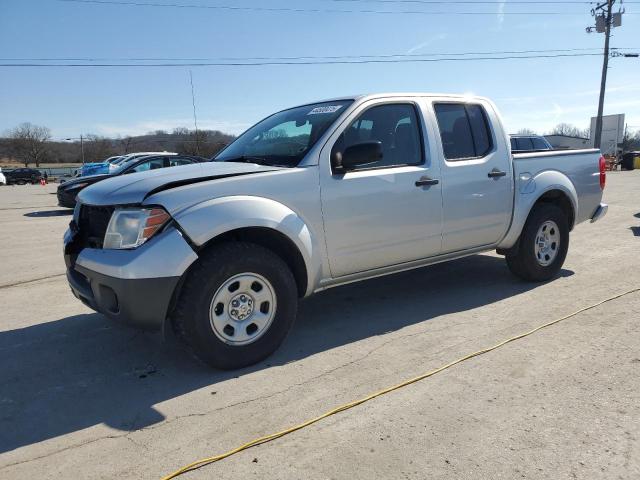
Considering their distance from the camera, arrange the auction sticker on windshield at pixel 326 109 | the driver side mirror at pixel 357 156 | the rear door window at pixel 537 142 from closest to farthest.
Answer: the driver side mirror at pixel 357 156, the auction sticker on windshield at pixel 326 109, the rear door window at pixel 537 142

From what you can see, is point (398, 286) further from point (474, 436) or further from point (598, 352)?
point (474, 436)

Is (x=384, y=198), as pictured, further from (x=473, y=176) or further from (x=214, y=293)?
(x=214, y=293)

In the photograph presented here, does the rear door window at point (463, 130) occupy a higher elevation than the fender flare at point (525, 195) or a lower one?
higher

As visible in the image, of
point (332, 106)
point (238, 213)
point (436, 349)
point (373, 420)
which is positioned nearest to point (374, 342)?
point (436, 349)

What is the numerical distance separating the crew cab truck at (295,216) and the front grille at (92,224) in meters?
0.02

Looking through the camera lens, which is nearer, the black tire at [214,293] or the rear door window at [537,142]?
the black tire at [214,293]

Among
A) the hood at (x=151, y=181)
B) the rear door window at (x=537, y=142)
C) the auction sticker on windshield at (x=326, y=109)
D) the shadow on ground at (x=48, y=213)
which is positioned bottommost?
the shadow on ground at (x=48, y=213)

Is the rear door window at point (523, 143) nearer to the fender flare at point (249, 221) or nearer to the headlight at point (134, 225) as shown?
the fender flare at point (249, 221)

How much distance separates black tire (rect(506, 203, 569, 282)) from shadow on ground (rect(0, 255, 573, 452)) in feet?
0.62

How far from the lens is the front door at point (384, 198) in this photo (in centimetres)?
386

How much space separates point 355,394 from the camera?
3113mm

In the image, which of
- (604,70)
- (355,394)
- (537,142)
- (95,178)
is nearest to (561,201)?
(355,394)

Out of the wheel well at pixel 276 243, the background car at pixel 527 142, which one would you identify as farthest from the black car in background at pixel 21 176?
the wheel well at pixel 276 243

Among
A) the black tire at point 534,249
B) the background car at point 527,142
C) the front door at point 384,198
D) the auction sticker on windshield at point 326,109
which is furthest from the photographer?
the background car at point 527,142
